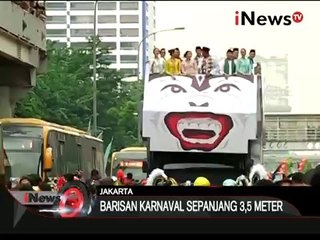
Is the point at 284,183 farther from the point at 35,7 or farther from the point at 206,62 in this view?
the point at 35,7

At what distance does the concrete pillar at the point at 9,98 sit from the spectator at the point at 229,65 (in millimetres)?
1027

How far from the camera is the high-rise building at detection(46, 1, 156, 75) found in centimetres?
496

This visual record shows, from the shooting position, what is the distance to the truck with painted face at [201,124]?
5.70 metres

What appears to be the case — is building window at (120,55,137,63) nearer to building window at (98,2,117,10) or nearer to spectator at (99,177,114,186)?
building window at (98,2,117,10)

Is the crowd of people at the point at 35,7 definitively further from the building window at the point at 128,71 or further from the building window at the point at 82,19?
the building window at the point at 128,71

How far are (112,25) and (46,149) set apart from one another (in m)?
0.82

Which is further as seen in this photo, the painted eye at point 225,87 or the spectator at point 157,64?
the painted eye at point 225,87

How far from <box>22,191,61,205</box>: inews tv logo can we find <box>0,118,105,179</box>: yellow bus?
147 millimetres

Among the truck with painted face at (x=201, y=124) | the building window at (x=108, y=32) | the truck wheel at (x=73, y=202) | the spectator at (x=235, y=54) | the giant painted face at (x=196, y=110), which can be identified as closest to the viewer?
the truck wheel at (x=73, y=202)

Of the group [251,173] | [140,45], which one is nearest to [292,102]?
[251,173]

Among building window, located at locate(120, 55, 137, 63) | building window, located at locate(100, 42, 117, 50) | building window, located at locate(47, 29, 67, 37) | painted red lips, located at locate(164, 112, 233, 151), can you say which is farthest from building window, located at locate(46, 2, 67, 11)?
painted red lips, located at locate(164, 112, 233, 151)

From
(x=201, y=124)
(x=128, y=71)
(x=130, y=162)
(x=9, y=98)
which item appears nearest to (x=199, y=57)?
(x=128, y=71)

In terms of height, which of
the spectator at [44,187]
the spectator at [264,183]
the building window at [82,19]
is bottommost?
the spectator at [44,187]

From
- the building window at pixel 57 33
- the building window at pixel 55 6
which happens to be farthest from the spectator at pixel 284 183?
the building window at pixel 55 6
